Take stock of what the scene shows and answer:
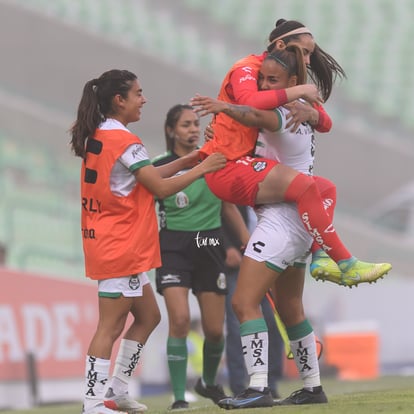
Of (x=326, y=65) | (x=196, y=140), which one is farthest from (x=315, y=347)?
(x=196, y=140)

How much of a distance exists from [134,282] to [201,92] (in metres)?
15.3

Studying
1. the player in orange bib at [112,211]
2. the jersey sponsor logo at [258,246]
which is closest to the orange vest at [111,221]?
the player in orange bib at [112,211]

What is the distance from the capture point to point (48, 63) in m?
19.5

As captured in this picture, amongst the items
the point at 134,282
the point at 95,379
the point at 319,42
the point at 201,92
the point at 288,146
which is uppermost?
the point at 319,42

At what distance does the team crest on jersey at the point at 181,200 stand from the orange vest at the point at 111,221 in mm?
1597

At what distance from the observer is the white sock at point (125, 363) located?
573 centimetres

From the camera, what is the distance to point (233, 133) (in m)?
5.41

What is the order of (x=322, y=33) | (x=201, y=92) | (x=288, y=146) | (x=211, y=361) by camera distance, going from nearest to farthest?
(x=288, y=146) → (x=211, y=361) → (x=201, y=92) → (x=322, y=33)

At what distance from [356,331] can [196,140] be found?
8498mm

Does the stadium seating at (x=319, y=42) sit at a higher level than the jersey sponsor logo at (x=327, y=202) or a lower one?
Answer: higher

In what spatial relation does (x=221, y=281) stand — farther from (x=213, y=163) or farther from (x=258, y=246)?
(x=213, y=163)

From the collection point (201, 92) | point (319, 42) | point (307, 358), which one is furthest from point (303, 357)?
point (319, 42)

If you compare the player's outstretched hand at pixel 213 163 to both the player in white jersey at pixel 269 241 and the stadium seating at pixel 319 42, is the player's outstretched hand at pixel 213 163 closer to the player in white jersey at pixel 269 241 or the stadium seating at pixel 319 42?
the player in white jersey at pixel 269 241

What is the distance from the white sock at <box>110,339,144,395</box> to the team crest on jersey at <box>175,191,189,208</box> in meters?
1.41
